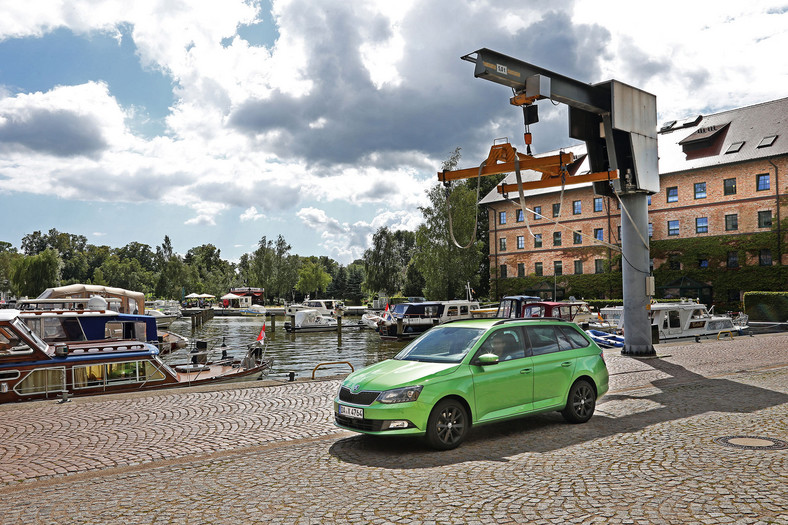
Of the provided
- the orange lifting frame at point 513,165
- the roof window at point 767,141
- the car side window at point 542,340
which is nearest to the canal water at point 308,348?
the orange lifting frame at point 513,165

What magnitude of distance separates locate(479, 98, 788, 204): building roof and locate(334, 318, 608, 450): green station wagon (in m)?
42.8

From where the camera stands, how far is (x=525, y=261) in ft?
207

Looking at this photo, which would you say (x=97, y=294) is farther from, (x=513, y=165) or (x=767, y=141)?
(x=767, y=141)

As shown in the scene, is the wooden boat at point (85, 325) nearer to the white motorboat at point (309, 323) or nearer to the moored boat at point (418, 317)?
the moored boat at point (418, 317)

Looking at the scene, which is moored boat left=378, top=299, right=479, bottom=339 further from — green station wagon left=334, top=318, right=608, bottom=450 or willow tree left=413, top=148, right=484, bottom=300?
green station wagon left=334, top=318, right=608, bottom=450

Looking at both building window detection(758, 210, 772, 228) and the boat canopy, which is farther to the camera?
building window detection(758, 210, 772, 228)

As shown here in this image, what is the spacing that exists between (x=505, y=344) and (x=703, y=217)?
160 feet

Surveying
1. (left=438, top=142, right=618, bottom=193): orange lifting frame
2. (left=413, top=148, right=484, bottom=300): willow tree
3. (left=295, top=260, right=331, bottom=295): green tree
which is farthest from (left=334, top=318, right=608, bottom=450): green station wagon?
(left=295, top=260, right=331, bottom=295): green tree

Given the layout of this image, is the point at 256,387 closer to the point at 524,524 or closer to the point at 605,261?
the point at 524,524

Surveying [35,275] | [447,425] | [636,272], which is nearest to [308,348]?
[636,272]

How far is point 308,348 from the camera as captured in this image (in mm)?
38156

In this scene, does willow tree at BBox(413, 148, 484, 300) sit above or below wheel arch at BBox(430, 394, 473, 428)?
above

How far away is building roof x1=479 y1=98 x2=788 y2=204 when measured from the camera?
47656mm

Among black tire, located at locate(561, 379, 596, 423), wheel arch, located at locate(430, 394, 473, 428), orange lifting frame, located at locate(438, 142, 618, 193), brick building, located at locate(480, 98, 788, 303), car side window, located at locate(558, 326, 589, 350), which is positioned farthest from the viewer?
brick building, located at locate(480, 98, 788, 303)
